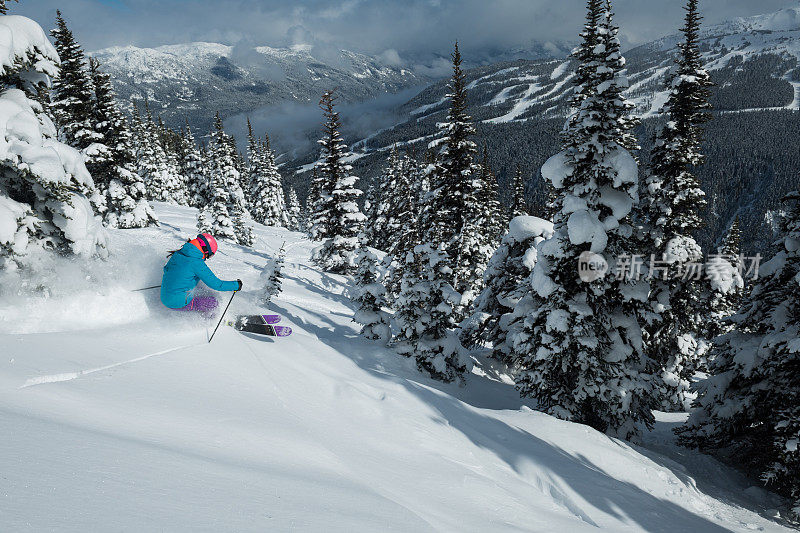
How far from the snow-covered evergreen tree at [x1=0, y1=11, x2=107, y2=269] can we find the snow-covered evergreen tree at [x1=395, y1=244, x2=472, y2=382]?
886 centimetres

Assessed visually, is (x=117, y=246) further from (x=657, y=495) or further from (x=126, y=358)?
(x=657, y=495)

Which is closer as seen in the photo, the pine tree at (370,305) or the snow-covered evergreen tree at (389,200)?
the pine tree at (370,305)

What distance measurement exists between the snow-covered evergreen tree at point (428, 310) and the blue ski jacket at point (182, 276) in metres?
7.54

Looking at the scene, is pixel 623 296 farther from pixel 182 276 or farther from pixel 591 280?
pixel 182 276

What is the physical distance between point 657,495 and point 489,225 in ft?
87.7

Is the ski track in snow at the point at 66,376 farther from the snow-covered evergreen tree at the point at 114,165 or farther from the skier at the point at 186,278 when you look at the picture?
the snow-covered evergreen tree at the point at 114,165

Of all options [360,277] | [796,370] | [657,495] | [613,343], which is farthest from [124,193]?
[796,370]

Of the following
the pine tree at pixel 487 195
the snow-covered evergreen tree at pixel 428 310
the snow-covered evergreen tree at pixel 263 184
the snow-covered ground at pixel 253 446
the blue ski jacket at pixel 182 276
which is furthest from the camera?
the snow-covered evergreen tree at pixel 263 184

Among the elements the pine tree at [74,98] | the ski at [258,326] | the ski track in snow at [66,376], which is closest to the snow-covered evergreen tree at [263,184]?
the pine tree at [74,98]

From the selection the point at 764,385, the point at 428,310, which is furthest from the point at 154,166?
the point at 764,385

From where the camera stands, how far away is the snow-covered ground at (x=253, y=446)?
8.94ft

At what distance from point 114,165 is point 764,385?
1315 inches

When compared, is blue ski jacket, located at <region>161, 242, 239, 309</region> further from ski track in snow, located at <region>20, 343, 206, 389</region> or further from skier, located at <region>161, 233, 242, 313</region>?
ski track in snow, located at <region>20, 343, 206, 389</region>

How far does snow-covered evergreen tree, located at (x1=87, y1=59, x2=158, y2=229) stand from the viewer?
2433 centimetres
